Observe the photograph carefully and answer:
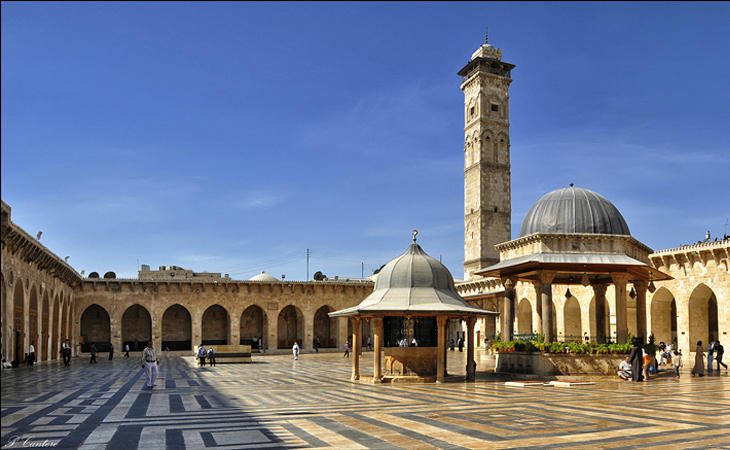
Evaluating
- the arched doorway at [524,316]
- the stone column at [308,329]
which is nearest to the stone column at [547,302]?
the arched doorway at [524,316]

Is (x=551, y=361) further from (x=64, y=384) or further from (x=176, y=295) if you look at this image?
(x=176, y=295)

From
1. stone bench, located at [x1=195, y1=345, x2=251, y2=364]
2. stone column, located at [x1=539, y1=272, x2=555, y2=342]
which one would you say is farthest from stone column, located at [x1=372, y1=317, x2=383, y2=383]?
stone bench, located at [x1=195, y1=345, x2=251, y2=364]

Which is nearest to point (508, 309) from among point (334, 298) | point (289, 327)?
point (334, 298)

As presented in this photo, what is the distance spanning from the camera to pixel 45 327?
113 ft

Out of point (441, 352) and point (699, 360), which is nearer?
point (441, 352)

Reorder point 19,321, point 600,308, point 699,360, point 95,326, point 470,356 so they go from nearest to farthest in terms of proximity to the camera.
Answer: point 470,356
point 699,360
point 600,308
point 19,321
point 95,326

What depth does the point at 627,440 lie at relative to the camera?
803 cm

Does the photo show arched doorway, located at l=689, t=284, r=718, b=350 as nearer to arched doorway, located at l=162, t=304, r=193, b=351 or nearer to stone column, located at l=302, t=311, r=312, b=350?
stone column, located at l=302, t=311, r=312, b=350

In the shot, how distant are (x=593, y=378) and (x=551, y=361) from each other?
54.9 inches

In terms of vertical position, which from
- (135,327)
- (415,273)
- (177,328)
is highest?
(415,273)

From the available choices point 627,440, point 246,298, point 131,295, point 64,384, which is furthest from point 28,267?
point 627,440

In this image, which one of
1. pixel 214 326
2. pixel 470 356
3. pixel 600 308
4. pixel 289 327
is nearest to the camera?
pixel 470 356

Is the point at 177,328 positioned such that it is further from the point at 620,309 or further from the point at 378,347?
the point at 620,309

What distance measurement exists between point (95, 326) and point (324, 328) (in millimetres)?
17330
